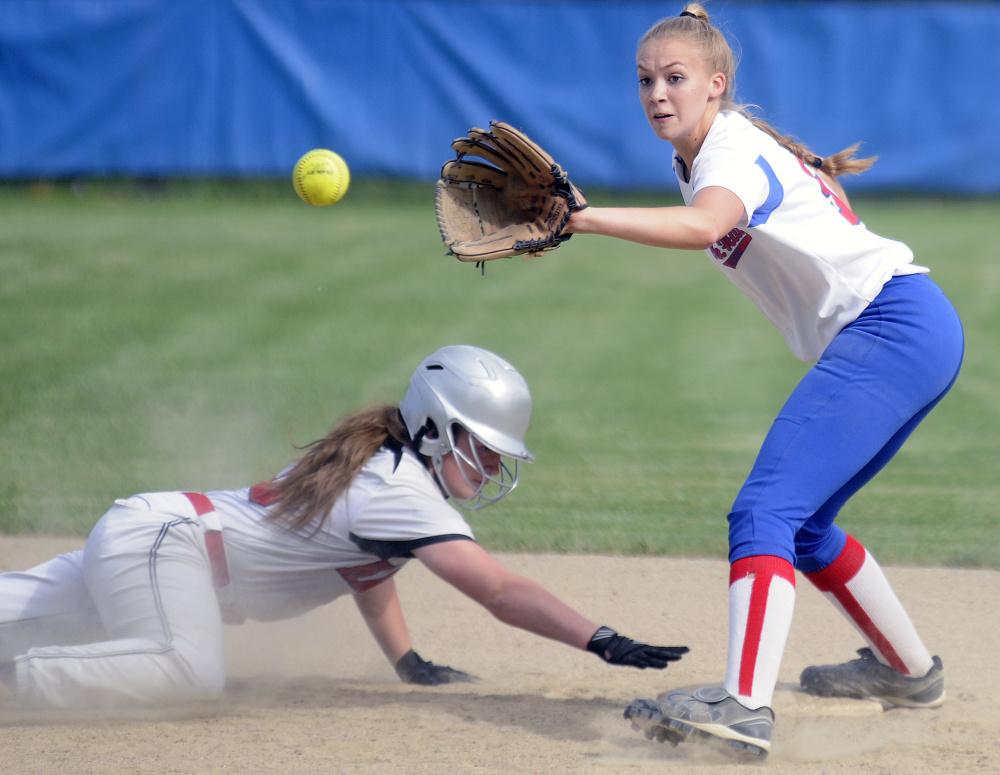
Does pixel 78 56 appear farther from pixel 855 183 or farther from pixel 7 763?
pixel 7 763

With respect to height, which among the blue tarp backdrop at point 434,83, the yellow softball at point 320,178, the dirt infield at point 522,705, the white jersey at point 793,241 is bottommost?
the dirt infield at point 522,705

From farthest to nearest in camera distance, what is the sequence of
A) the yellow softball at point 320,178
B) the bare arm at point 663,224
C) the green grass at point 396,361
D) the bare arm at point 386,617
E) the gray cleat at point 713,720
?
the green grass at point 396,361, the yellow softball at point 320,178, the bare arm at point 386,617, the gray cleat at point 713,720, the bare arm at point 663,224

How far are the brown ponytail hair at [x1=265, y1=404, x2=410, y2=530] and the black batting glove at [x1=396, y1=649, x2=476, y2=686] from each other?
0.69 meters

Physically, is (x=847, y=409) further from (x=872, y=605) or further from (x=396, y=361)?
(x=396, y=361)

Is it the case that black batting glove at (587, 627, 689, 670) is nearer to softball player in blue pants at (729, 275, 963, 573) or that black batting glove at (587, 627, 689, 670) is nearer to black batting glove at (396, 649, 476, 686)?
softball player in blue pants at (729, 275, 963, 573)

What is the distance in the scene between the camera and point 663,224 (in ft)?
8.40

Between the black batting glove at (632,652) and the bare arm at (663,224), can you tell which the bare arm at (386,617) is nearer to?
the black batting glove at (632,652)

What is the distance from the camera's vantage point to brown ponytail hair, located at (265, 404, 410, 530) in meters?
3.21

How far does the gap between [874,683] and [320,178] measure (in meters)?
2.94

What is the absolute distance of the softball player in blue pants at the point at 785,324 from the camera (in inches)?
110

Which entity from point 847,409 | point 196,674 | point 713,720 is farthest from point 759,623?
point 196,674

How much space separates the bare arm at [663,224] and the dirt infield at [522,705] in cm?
135

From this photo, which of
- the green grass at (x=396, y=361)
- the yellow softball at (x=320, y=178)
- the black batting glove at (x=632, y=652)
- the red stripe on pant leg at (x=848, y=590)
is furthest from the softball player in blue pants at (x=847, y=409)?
the yellow softball at (x=320, y=178)

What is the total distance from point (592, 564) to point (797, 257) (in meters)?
2.26
